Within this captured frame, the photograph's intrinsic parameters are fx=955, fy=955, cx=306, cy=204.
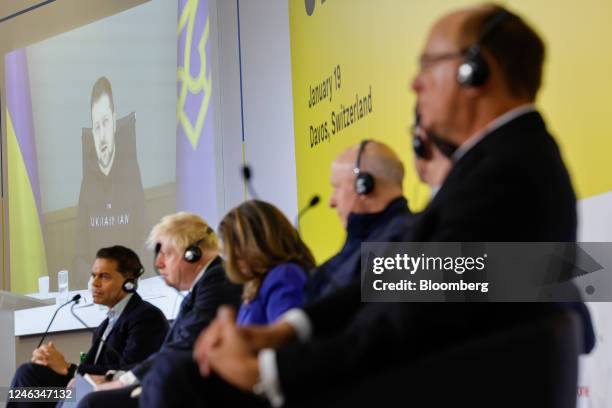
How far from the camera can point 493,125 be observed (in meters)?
1.41

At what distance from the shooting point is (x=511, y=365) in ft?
3.93

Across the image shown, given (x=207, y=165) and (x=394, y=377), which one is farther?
(x=207, y=165)

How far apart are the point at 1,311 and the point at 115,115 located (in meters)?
1.74

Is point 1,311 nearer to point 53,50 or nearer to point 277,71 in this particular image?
point 277,71

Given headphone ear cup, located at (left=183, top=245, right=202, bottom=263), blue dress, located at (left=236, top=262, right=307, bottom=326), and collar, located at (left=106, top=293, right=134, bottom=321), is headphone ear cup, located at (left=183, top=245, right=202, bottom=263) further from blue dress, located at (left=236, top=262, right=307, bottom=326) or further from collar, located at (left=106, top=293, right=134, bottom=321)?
blue dress, located at (left=236, top=262, right=307, bottom=326)

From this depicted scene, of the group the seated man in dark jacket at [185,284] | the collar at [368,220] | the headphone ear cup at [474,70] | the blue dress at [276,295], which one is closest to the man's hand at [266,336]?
the headphone ear cup at [474,70]

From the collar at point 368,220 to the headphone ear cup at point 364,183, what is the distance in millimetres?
63

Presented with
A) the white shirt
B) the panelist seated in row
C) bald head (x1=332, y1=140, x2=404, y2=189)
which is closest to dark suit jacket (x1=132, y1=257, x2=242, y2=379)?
the panelist seated in row

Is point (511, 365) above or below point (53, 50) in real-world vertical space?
below

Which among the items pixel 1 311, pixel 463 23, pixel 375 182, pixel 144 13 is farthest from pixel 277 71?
pixel 463 23

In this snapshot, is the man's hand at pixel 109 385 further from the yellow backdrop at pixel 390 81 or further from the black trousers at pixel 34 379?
the yellow backdrop at pixel 390 81

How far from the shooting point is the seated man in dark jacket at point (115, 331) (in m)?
3.89

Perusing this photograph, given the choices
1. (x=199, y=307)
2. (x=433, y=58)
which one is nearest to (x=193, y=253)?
(x=199, y=307)

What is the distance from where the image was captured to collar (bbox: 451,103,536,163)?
141 cm
